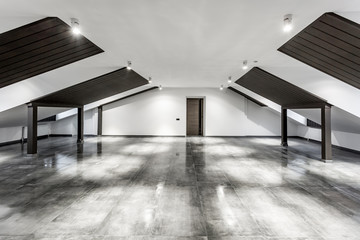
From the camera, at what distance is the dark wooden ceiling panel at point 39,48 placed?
371cm

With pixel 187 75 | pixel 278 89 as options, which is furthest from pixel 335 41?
pixel 187 75

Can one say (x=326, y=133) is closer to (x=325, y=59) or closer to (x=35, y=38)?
(x=325, y=59)

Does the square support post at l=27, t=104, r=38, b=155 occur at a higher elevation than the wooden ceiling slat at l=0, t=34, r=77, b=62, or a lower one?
lower

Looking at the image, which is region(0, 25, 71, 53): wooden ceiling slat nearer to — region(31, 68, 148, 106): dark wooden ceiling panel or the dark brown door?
region(31, 68, 148, 106): dark wooden ceiling panel

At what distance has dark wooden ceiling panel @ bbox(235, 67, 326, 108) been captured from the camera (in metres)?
6.78

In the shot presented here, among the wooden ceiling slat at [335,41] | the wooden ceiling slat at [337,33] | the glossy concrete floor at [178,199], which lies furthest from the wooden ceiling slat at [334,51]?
the glossy concrete floor at [178,199]

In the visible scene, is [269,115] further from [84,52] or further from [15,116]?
[15,116]

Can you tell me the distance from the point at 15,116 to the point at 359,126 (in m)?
11.4

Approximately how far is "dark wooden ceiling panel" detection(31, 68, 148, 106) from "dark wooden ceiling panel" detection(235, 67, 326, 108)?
428 cm

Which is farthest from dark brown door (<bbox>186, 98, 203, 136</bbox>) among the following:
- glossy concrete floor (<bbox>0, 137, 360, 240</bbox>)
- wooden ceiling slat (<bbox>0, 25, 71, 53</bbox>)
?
wooden ceiling slat (<bbox>0, 25, 71, 53</bbox>)

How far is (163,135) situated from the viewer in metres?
12.8

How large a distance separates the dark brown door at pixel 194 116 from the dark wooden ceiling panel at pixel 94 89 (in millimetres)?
4941

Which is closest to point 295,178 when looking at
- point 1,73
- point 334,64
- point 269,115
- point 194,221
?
point 334,64

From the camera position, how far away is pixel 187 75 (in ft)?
27.4
